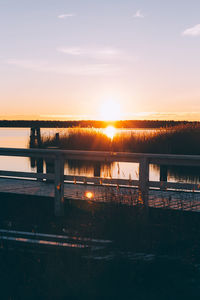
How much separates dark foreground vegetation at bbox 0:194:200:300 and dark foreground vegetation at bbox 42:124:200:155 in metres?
12.7

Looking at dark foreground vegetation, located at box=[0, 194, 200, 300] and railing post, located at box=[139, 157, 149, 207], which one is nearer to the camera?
dark foreground vegetation, located at box=[0, 194, 200, 300]

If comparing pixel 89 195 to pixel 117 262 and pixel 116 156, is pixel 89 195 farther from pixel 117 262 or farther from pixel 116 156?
pixel 117 262

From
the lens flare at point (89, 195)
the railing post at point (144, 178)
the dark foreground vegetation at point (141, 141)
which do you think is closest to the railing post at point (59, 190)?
the lens flare at point (89, 195)

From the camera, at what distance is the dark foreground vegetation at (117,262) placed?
4891 millimetres

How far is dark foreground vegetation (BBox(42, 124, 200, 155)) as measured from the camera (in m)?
20.1

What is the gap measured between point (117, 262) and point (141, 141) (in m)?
16.0

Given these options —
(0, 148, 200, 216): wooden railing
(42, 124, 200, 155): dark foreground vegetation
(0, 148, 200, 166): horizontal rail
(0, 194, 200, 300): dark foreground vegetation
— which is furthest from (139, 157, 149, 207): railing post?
(42, 124, 200, 155): dark foreground vegetation

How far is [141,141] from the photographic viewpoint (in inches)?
838

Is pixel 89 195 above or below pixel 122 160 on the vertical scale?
below

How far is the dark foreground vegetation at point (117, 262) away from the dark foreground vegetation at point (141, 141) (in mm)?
12689

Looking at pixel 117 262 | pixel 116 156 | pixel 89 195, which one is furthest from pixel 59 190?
pixel 117 262

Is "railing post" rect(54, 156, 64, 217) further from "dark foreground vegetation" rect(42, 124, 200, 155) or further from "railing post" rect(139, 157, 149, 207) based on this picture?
"dark foreground vegetation" rect(42, 124, 200, 155)

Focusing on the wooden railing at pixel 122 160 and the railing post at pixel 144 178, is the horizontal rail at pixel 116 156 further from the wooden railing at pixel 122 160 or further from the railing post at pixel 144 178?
the railing post at pixel 144 178

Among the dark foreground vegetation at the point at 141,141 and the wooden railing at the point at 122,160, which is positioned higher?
the wooden railing at the point at 122,160
